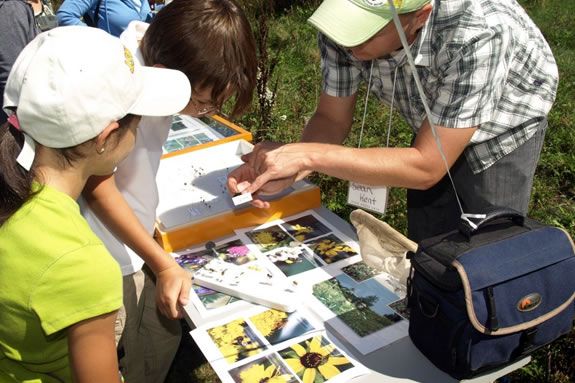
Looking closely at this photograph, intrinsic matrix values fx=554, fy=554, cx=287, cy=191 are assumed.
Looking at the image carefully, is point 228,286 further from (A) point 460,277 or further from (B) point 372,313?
(A) point 460,277

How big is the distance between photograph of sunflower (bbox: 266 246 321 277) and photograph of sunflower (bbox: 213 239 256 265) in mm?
68

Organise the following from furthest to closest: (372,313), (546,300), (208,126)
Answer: (208,126)
(372,313)
(546,300)

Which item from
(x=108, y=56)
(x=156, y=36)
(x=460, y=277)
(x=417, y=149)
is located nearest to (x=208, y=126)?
(x=156, y=36)

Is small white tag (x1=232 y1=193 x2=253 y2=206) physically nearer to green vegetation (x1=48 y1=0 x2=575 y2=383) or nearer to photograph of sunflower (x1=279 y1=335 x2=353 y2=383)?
photograph of sunflower (x1=279 y1=335 x2=353 y2=383)

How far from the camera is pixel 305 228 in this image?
A: 6.28 feet

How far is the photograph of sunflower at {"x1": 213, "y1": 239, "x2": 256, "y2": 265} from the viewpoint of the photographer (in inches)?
69.1

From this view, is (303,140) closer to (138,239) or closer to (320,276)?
(320,276)

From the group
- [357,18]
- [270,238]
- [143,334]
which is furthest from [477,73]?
[143,334]

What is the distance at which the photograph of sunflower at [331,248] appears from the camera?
1756 mm

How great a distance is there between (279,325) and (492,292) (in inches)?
22.3

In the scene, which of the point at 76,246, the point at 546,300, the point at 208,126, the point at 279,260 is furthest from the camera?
the point at 208,126

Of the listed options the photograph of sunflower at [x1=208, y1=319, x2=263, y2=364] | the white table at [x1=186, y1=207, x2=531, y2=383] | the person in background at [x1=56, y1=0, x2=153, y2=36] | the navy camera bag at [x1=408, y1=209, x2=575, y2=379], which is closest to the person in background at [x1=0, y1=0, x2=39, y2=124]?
the person in background at [x1=56, y1=0, x2=153, y2=36]

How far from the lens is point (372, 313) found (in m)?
1.52

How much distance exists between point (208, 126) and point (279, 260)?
105 cm
